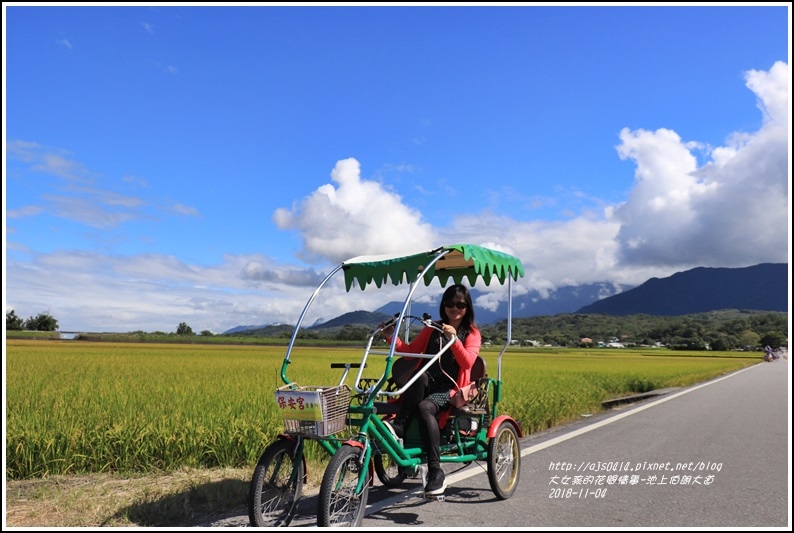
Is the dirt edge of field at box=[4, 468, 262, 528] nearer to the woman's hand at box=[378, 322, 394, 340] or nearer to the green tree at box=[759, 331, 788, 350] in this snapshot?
the woman's hand at box=[378, 322, 394, 340]

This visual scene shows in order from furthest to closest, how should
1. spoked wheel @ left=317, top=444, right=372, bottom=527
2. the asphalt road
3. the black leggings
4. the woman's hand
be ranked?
the woman's hand, the black leggings, the asphalt road, spoked wheel @ left=317, top=444, right=372, bottom=527

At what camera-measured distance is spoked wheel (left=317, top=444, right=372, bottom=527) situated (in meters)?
4.30

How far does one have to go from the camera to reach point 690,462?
298 inches

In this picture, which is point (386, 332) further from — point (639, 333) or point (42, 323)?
point (639, 333)

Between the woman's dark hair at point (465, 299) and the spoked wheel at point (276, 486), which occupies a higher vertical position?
the woman's dark hair at point (465, 299)

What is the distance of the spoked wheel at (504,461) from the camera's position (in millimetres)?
5707

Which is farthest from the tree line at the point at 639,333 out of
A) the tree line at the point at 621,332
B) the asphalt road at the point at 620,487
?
the asphalt road at the point at 620,487

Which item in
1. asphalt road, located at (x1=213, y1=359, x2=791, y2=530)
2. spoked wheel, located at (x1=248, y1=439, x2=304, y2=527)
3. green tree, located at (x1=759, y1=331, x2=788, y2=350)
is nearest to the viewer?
spoked wheel, located at (x1=248, y1=439, x2=304, y2=527)

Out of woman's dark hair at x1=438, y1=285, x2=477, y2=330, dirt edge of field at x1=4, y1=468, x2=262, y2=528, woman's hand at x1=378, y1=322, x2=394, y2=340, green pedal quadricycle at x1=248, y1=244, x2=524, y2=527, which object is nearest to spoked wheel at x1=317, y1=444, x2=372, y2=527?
green pedal quadricycle at x1=248, y1=244, x2=524, y2=527

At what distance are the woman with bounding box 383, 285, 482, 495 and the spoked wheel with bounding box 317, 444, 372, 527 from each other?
78 cm

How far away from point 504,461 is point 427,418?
1.19m

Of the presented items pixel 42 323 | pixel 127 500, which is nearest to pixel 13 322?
pixel 42 323

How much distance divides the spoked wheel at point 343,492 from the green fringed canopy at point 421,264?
1.61m

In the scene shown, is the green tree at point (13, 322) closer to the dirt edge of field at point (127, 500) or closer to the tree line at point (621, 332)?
the tree line at point (621, 332)
